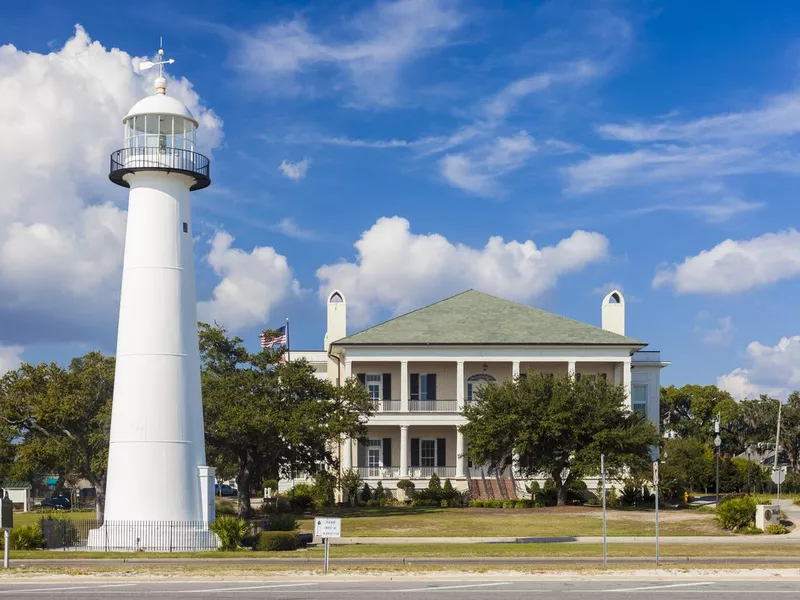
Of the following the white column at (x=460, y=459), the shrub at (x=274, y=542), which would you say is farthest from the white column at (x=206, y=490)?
the white column at (x=460, y=459)

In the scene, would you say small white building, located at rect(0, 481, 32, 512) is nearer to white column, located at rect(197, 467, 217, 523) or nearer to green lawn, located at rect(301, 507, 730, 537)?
green lawn, located at rect(301, 507, 730, 537)

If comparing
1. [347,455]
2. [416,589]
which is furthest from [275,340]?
[416,589]

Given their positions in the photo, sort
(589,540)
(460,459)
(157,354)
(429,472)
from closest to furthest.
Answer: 1. (157,354)
2. (589,540)
3. (429,472)
4. (460,459)

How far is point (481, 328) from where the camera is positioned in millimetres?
65312

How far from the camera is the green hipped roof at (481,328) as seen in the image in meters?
63.7

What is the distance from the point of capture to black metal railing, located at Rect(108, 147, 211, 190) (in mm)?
33281

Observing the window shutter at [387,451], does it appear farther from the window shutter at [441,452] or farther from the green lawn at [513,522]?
the green lawn at [513,522]

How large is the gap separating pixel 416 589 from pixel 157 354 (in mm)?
14311

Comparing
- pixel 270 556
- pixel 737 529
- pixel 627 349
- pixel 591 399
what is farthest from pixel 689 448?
pixel 270 556

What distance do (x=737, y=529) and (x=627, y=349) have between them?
74.1ft

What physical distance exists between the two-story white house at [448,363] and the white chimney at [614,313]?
6cm

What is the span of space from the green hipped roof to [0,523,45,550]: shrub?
31.1 meters

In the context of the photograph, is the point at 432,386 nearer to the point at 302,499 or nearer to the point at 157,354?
the point at 302,499

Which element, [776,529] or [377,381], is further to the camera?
[377,381]
